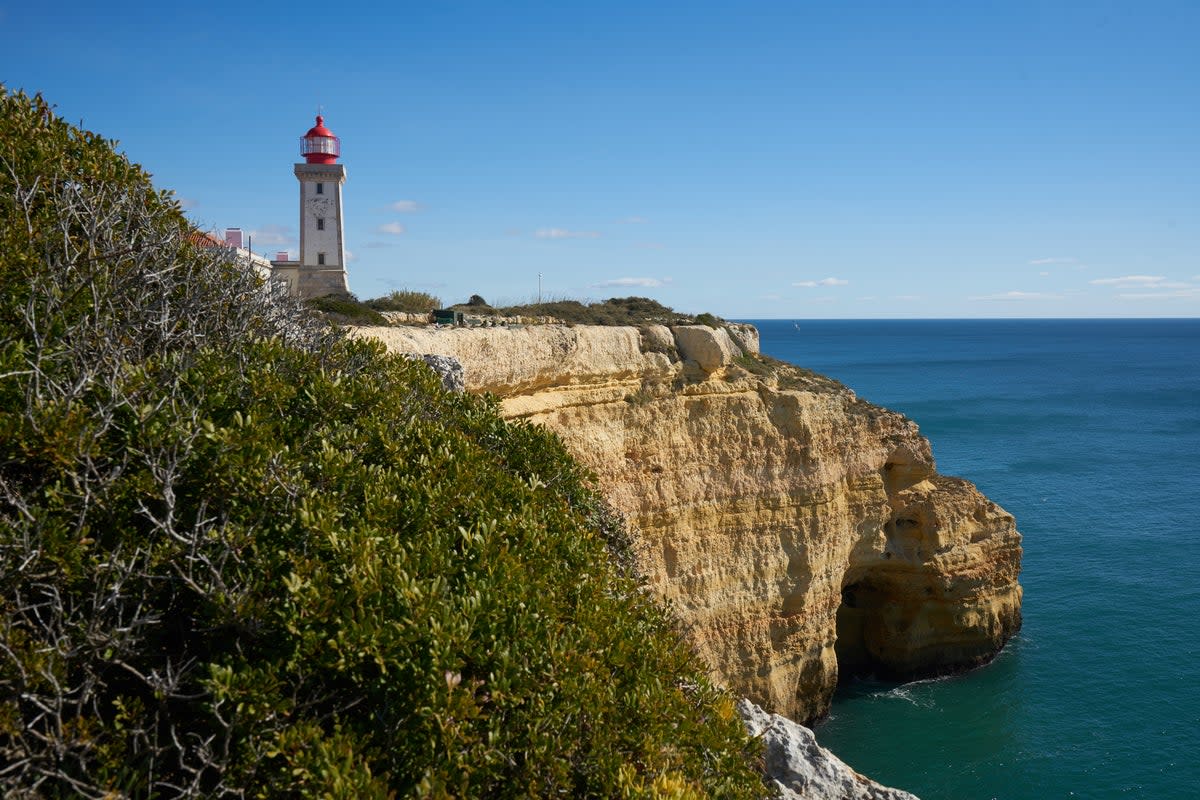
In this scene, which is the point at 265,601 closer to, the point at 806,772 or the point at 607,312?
the point at 806,772

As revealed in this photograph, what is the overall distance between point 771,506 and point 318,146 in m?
18.0

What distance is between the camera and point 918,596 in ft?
85.3

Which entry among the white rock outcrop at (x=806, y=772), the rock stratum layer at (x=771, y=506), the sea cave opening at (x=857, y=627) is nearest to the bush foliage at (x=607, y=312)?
the rock stratum layer at (x=771, y=506)

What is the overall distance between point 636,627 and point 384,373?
12.0 ft

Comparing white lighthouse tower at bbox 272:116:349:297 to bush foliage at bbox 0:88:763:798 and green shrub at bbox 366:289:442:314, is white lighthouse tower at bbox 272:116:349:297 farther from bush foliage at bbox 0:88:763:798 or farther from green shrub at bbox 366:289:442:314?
bush foliage at bbox 0:88:763:798

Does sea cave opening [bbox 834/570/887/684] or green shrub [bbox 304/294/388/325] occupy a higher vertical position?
green shrub [bbox 304/294/388/325]

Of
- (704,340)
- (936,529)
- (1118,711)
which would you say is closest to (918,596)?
(936,529)

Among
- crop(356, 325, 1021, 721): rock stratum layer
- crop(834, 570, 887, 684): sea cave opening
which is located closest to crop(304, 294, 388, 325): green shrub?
crop(356, 325, 1021, 721): rock stratum layer

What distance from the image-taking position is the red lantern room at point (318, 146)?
1090 inches

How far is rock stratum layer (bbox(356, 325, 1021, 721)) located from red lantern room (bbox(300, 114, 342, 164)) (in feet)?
42.8

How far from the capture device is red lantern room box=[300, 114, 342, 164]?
Answer: 2769 centimetres

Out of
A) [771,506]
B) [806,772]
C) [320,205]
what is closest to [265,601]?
[806,772]

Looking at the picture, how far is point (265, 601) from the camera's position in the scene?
5.01 m

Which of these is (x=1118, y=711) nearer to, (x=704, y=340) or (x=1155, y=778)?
(x=1155, y=778)
